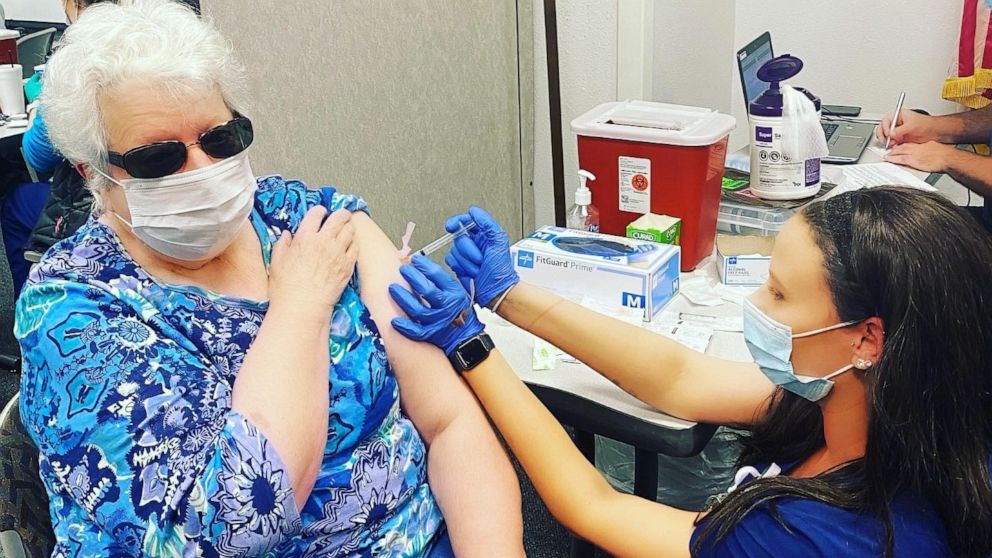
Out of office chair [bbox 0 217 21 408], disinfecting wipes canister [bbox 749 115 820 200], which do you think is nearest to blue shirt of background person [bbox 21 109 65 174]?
office chair [bbox 0 217 21 408]

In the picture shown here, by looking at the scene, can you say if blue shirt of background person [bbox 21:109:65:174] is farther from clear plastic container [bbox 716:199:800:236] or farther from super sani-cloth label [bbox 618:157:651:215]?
clear plastic container [bbox 716:199:800:236]

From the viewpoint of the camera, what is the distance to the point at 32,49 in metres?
2.34

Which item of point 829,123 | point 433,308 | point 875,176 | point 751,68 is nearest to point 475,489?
point 433,308

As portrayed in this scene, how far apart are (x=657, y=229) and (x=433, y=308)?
0.68 meters

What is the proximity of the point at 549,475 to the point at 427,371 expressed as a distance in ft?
0.81

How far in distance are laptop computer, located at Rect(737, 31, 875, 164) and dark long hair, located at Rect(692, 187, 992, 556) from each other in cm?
119

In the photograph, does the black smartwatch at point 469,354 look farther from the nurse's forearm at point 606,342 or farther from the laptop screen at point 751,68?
the laptop screen at point 751,68

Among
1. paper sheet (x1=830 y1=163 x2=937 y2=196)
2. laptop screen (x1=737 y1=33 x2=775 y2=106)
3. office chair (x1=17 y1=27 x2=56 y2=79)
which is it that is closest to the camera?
office chair (x1=17 y1=27 x2=56 y2=79)

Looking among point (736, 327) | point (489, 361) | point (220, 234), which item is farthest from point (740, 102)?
point (220, 234)

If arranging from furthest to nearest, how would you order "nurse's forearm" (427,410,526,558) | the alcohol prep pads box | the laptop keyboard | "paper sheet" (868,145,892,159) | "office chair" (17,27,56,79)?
1. the laptop keyboard
2. "paper sheet" (868,145,892,159)
3. "office chair" (17,27,56,79)
4. the alcohol prep pads box
5. "nurse's forearm" (427,410,526,558)

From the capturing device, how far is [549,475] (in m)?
1.32

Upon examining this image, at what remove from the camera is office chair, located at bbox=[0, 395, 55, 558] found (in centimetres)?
114

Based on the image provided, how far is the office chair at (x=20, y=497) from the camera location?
3.74 feet

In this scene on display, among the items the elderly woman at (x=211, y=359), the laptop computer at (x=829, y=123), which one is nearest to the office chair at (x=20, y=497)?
the elderly woman at (x=211, y=359)
